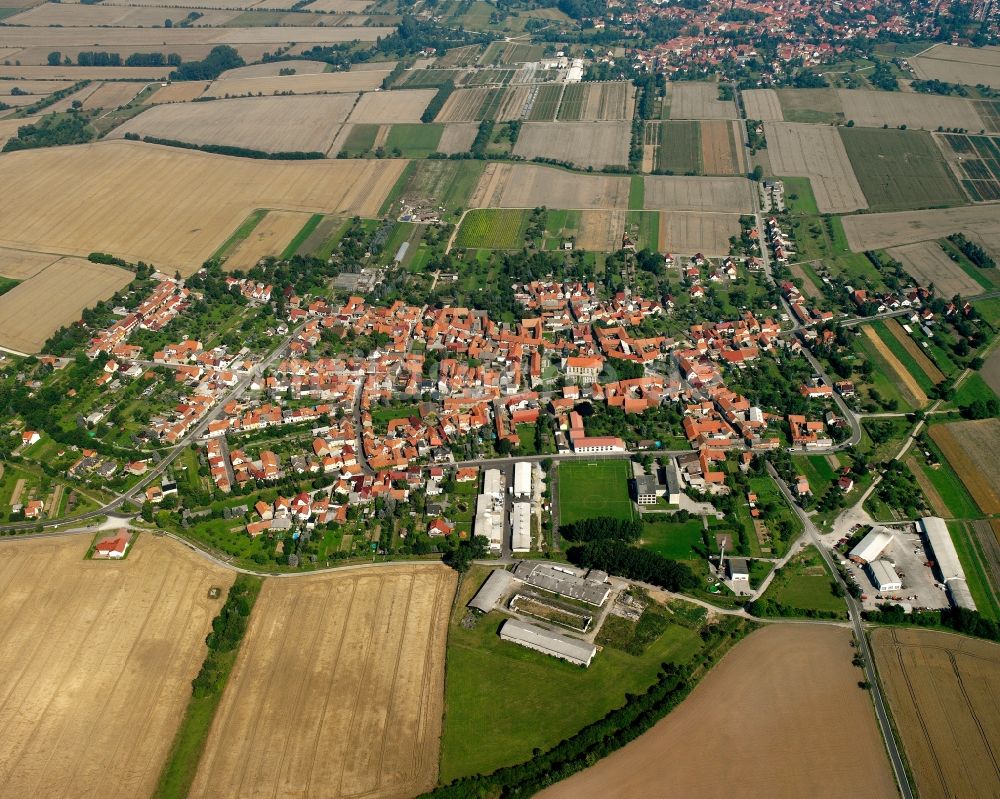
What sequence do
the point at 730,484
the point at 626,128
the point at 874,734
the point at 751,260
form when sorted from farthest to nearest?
the point at 626,128 < the point at 751,260 < the point at 730,484 < the point at 874,734

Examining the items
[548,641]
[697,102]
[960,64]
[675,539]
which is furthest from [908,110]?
[548,641]

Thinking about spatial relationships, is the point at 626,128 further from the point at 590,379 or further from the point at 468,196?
the point at 590,379

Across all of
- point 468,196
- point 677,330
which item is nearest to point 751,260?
point 677,330

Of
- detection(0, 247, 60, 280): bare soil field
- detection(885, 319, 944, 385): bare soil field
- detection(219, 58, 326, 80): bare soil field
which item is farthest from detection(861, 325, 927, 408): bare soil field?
detection(219, 58, 326, 80): bare soil field

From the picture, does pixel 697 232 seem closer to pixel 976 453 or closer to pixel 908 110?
pixel 976 453

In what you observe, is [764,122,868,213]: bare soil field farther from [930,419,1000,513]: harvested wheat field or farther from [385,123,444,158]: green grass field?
[385,123,444,158]: green grass field

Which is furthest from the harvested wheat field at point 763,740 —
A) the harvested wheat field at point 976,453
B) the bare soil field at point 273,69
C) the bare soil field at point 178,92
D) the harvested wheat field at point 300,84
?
the bare soil field at point 273,69

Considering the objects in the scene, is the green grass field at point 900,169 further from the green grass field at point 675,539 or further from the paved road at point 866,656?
the green grass field at point 675,539
